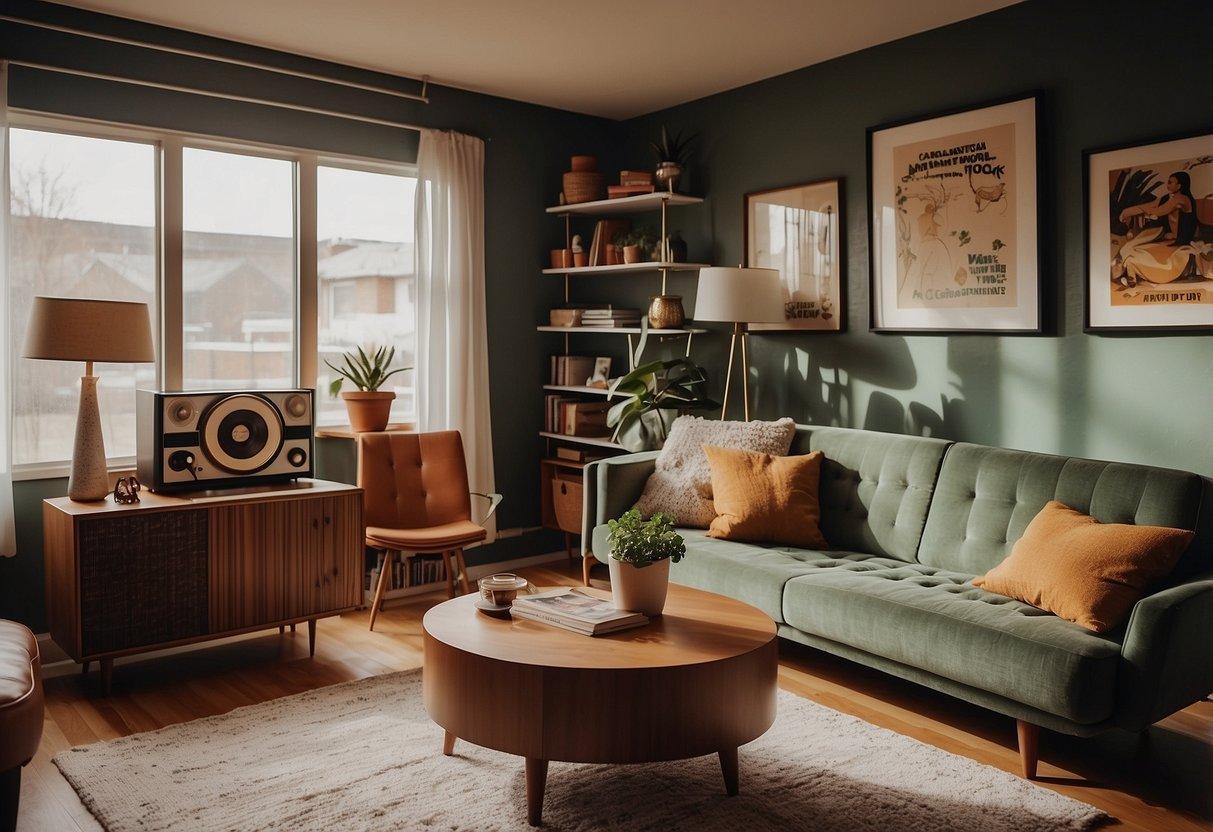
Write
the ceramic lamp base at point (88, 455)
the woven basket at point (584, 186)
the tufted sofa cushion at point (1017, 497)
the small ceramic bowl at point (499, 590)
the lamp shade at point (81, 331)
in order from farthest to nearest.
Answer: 1. the woven basket at point (584, 186)
2. the ceramic lamp base at point (88, 455)
3. the lamp shade at point (81, 331)
4. the tufted sofa cushion at point (1017, 497)
5. the small ceramic bowl at point (499, 590)

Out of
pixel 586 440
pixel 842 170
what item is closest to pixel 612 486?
pixel 586 440

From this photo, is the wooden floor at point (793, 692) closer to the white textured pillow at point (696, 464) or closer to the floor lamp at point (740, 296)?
the white textured pillow at point (696, 464)

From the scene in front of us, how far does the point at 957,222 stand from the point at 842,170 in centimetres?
65

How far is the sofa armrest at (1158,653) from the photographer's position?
2418mm

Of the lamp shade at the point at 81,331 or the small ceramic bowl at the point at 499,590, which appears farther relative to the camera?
the lamp shade at the point at 81,331

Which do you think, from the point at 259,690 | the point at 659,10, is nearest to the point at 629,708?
the point at 259,690

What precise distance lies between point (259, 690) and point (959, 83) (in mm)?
3497

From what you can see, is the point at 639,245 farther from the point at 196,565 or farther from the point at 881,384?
the point at 196,565

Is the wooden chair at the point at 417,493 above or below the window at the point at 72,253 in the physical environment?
below

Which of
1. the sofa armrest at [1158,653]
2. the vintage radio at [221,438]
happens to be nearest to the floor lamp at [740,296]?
the vintage radio at [221,438]

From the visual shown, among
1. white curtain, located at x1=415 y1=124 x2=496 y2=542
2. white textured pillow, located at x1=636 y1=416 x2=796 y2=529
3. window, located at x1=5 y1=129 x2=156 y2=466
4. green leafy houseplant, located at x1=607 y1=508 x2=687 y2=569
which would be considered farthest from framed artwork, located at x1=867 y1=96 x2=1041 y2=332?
window, located at x1=5 y1=129 x2=156 y2=466

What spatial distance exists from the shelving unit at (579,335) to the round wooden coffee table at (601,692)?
229cm

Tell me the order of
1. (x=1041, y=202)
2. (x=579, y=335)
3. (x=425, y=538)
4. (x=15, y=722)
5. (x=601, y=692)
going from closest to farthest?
Result: (x=15, y=722), (x=601, y=692), (x=1041, y=202), (x=425, y=538), (x=579, y=335)

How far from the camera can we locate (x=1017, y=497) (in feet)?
10.7
